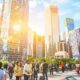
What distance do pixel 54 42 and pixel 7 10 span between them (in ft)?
91.5

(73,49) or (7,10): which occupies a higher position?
(7,10)

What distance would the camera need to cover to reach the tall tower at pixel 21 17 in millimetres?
104000

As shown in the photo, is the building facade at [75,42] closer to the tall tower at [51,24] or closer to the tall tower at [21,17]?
the tall tower at [21,17]

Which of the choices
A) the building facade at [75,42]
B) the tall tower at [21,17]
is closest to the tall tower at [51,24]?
the tall tower at [21,17]

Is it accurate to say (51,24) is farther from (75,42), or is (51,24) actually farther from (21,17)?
(75,42)

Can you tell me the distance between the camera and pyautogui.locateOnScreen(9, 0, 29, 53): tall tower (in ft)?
341

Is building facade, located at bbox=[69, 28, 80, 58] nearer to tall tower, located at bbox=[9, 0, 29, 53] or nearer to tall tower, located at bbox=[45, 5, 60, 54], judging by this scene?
tall tower, located at bbox=[9, 0, 29, 53]

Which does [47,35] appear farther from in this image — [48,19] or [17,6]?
[17,6]

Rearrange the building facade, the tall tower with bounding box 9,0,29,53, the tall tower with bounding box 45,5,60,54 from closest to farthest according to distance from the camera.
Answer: the building facade < the tall tower with bounding box 9,0,29,53 < the tall tower with bounding box 45,5,60,54

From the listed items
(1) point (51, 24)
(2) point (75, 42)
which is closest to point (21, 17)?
(2) point (75, 42)

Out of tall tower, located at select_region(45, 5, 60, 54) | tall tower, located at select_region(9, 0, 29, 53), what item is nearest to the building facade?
tall tower, located at select_region(9, 0, 29, 53)

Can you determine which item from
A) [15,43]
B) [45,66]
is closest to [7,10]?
[15,43]

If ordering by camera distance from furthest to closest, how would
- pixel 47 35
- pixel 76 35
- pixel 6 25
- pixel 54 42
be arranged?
pixel 47 35, pixel 54 42, pixel 6 25, pixel 76 35

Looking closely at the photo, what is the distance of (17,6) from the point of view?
109 meters
